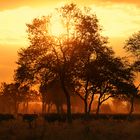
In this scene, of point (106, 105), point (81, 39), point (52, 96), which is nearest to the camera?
point (81, 39)

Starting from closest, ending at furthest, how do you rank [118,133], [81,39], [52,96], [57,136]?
[57,136] < [118,133] < [81,39] < [52,96]

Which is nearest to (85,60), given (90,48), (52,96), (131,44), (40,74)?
(90,48)

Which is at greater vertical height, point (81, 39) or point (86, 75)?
point (81, 39)

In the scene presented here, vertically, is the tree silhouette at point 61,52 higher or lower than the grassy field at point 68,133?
higher

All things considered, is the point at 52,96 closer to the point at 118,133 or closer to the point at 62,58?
the point at 62,58

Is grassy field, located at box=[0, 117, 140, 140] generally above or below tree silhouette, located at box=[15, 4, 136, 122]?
below

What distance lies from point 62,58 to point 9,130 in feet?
73.0

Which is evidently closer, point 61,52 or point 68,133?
point 68,133

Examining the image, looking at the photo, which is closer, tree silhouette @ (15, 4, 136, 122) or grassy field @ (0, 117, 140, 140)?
grassy field @ (0, 117, 140, 140)

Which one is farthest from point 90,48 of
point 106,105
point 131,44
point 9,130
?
point 106,105

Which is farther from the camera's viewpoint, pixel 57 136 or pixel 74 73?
pixel 74 73

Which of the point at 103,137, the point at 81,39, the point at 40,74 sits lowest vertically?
the point at 103,137

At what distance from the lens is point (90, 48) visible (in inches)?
2432

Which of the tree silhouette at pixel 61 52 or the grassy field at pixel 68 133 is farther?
the tree silhouette at pixel 61 52
